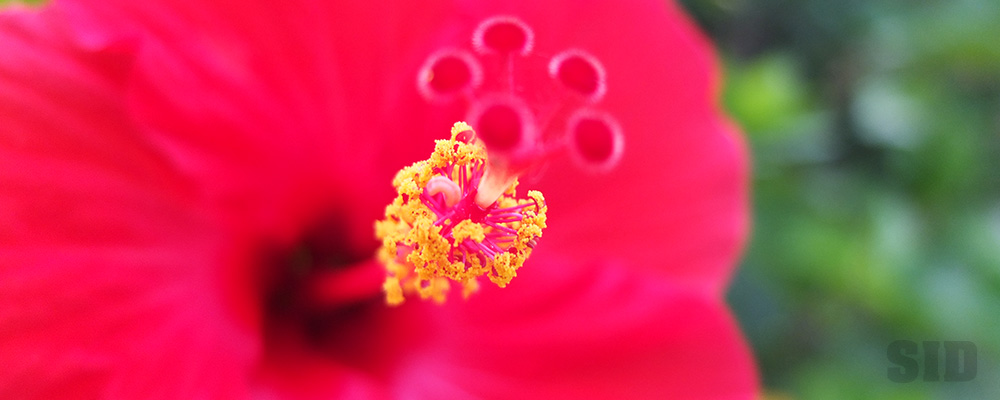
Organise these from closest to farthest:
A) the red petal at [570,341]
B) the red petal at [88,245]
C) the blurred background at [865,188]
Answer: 1. the red petal at [88,245]
2. the red petal at [570,341]
3. the blurred background at [865,188]

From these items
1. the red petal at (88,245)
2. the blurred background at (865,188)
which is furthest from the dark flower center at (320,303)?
the blurred background at (865,188)

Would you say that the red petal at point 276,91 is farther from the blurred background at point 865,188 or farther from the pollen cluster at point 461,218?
the blurred background at point 865,188

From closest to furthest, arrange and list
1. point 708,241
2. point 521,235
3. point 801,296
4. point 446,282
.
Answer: point 521,235 → point 446,282 → point 708,241 → point 801,296

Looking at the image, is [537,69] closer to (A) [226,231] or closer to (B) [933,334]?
(A) [226,231]

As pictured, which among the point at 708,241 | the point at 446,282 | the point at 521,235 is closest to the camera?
the point at 521,235

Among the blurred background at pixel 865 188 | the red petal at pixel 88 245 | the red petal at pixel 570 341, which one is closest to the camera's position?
the red petal at pixel 88 245

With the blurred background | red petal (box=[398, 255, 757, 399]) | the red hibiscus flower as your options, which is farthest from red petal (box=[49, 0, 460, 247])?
the blurred background

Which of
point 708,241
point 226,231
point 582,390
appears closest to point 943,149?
point 708,241
